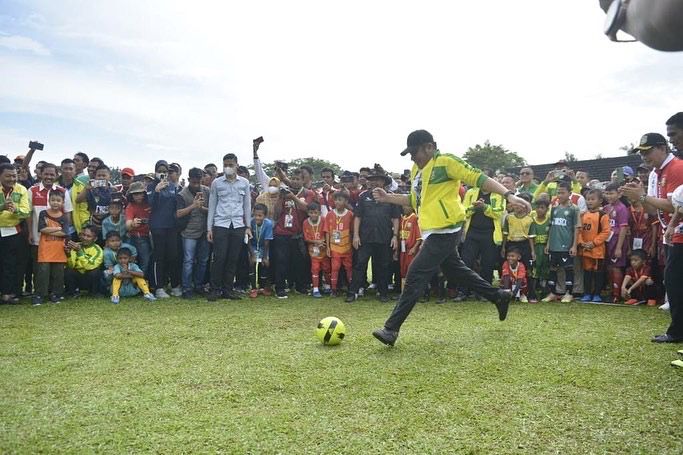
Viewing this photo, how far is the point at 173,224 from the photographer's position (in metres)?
8.85

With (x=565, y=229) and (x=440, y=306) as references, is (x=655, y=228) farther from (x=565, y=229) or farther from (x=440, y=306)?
(x=440, y=306)

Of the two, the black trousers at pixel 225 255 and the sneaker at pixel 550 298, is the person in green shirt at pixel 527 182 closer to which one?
the sneaker at pixel 550 298

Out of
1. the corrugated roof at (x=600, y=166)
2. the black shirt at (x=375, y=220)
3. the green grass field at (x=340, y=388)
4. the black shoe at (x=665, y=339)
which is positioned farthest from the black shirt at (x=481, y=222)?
the corrugated roof at (x=600, y=166)

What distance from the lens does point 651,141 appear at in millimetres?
5094

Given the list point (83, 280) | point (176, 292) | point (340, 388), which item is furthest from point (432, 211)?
point (83, 280)

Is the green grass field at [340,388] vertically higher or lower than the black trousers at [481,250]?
lower

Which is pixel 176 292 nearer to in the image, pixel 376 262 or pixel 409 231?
pixel 376 262

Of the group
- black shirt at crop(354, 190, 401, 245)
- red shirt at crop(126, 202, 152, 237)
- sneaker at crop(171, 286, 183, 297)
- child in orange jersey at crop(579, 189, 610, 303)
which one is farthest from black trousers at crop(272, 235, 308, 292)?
child in orange jersey at crop(579, 189, 610, 303)

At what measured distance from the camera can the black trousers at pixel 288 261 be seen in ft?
30.3

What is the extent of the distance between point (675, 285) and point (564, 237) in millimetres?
3849

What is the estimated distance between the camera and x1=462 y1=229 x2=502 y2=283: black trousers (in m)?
8.55

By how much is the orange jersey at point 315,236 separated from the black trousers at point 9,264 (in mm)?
4840

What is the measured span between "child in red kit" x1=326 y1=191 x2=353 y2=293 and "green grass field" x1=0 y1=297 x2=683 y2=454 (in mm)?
2913

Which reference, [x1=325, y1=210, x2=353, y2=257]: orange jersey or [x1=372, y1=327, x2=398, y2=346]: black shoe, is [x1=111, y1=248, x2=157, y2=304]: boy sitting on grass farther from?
[x1=372, y1=327, x2=398, y2=346]: black shoe
